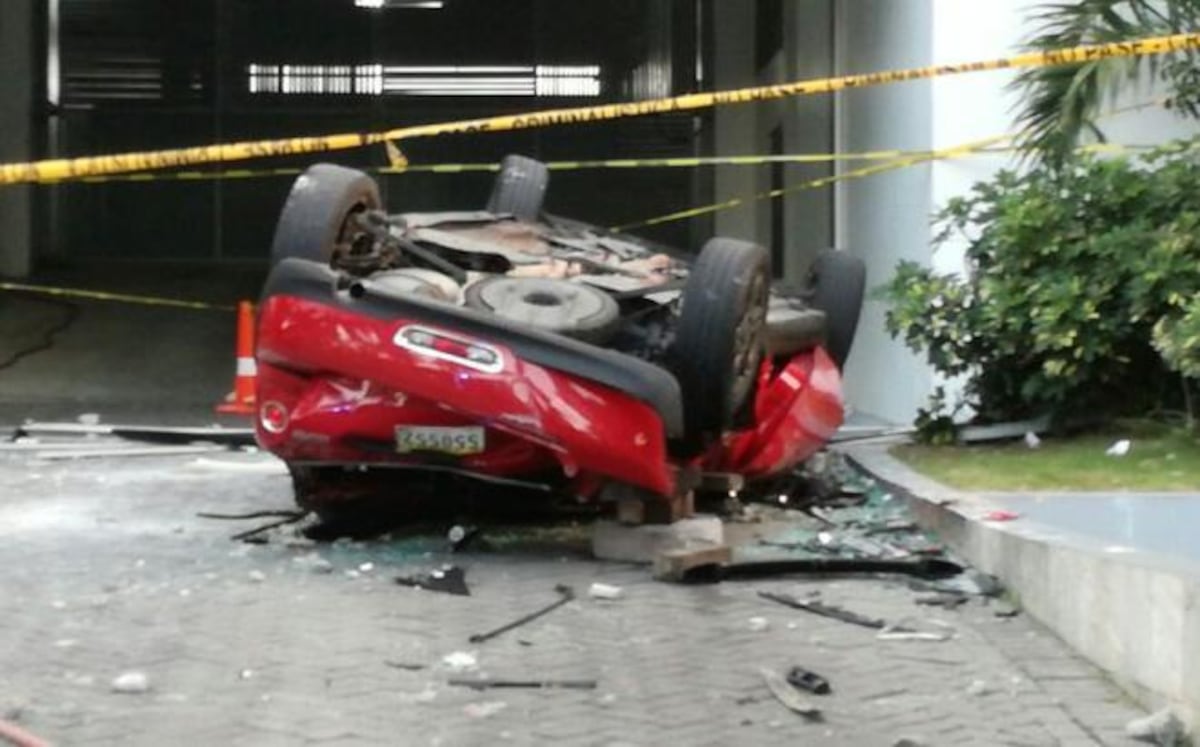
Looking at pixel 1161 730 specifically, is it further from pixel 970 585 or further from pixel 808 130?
pixel 808 130

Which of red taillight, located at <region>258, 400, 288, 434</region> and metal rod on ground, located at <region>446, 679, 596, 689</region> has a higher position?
red taillight, located at <region>258, 400, 288, 434</region>

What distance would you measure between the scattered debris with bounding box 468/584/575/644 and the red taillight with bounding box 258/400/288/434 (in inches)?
53.8

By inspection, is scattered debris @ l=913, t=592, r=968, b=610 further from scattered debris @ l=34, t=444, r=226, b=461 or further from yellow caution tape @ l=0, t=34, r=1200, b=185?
scattered debris @ l=34, t=444, r=226, b=461

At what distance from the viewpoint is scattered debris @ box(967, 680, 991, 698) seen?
5.27 meters

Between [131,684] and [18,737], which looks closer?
[18,737]

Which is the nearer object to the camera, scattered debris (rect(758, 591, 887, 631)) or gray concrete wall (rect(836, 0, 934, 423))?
scattered debris (rect(758, 591, 887, 631))

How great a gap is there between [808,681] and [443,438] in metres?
2.31

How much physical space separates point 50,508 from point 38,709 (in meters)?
3.95

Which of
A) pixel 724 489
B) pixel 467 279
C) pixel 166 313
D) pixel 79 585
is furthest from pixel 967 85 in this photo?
pixel 166 313

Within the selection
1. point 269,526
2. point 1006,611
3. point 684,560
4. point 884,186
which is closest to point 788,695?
point 1006,611

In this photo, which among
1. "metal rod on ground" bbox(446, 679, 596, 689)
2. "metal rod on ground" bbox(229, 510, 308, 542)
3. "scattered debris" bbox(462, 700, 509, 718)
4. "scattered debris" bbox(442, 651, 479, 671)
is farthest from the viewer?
"metal rod on ground" bbox(229, 510, 308, 542)

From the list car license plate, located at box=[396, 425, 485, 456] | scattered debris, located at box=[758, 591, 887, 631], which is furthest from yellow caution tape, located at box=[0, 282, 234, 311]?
scattered debris, located at box=[758, 591, 887, 631]

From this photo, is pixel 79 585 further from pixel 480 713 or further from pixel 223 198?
pixel 223 198

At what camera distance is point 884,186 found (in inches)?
505
